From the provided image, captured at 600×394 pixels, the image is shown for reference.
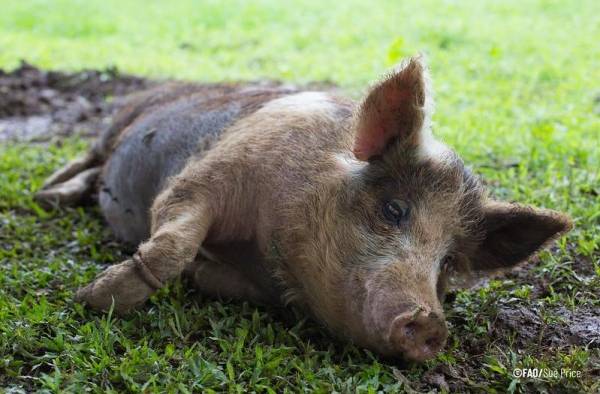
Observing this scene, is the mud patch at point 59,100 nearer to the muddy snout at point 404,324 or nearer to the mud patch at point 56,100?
the mud patch at point 56,100

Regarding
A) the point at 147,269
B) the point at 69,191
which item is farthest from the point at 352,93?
the point at 147,269

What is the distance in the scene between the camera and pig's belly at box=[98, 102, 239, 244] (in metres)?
4.60

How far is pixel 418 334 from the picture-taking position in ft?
9.76

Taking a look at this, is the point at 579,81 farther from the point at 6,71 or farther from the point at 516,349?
the point at 6,71

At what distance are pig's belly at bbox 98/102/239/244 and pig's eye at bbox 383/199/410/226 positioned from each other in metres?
1.32

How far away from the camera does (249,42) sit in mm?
11938

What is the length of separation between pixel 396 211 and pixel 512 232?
2.37ft

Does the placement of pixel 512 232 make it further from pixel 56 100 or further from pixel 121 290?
pixel 56 100

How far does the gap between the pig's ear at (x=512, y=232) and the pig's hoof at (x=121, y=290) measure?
1.61 metres

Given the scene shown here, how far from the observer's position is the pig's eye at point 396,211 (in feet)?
11.4

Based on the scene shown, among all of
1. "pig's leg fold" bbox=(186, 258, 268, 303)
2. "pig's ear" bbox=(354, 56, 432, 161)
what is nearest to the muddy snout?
"pig's ear" bbox=(354, 56, 432, 161)

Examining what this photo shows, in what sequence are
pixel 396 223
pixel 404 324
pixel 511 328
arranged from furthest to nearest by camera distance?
pixel 511 328, pixel 396 223, pixel 404 324

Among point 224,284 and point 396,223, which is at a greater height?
point 396,223

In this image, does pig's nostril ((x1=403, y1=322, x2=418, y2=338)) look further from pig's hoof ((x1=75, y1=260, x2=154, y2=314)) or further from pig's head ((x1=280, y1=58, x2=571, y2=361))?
pig's hoof ((x1=75, y1=260, x2=154, y2=314))
